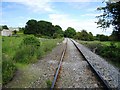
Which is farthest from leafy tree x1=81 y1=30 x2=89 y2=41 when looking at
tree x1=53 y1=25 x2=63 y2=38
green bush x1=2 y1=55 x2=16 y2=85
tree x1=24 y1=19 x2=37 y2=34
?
green bush x1=2 y1=55 x2=16 y2=85

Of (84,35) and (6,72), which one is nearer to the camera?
(6,72)

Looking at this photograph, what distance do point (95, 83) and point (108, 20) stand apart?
13.2 metres

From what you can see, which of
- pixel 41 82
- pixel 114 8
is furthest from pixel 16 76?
pixel 114 8

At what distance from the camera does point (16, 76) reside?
7949mm

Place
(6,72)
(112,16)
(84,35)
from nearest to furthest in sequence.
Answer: (6,72) → (112,16) → (84,35)

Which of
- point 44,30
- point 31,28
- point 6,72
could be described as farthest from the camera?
point 44,30

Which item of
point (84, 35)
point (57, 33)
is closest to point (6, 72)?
point (84, 35)

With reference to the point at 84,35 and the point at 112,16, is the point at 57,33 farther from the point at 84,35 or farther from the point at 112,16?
the point at 112,16

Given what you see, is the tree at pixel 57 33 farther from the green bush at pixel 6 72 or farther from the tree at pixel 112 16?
the green bush at pixel 6 72

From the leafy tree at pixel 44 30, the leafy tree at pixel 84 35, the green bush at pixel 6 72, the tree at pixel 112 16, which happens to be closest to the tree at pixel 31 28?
the leafy tree at pixel 44 30

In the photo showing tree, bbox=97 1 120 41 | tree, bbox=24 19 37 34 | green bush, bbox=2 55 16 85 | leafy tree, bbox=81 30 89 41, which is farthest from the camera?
tree, bbox=24 19 37 34

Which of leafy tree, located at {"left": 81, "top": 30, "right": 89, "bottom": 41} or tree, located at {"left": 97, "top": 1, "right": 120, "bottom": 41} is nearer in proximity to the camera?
tree, located at {"left": 97, "top": 1, "right": 120, "bottom": 41}

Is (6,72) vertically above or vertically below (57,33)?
below

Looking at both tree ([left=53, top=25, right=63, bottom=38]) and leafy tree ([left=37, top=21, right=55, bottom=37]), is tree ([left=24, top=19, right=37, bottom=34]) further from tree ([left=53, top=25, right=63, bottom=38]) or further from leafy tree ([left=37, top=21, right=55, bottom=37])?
tree ([left=53, top=25, right=63, bottom=38])
